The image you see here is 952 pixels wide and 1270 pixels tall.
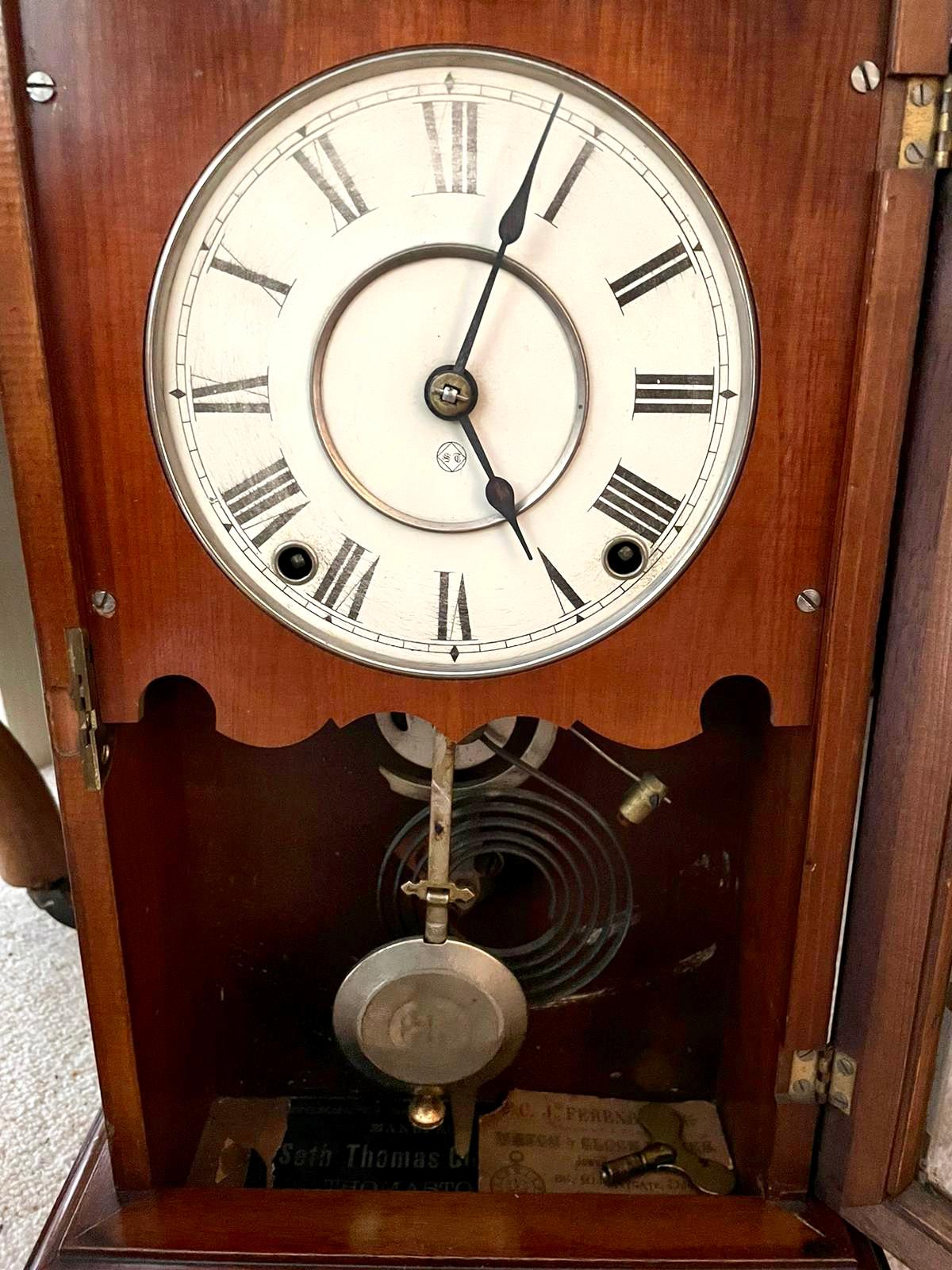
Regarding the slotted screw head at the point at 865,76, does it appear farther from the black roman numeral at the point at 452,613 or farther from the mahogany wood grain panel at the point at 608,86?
the black roman numeral at the point at 452,613

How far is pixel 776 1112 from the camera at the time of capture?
0.93 m

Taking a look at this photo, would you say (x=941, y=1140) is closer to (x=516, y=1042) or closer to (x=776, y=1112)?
(x=776, y=1112)

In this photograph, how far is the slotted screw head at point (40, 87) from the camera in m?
0.70

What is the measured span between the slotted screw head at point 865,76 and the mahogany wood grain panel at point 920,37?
0.01 meters

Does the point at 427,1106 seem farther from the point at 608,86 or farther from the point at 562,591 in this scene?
the point at 608,86

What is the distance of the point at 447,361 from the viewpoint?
2.51ft

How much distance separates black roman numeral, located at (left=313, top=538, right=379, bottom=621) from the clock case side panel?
195mm

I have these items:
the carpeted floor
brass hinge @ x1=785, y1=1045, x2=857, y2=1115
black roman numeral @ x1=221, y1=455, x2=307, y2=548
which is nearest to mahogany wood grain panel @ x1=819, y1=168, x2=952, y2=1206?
brass hinge @ x1=785, y1=1045, x2=857, y2=1115

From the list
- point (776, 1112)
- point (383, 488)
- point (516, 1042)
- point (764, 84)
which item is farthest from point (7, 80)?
point (776, 1112)

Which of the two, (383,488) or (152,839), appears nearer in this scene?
(383,488)

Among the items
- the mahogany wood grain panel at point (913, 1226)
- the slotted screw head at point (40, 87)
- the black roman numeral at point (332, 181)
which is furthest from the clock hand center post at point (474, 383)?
the mahogany wood grain panel at point (913, 1226)

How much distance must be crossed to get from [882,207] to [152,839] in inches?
33.0

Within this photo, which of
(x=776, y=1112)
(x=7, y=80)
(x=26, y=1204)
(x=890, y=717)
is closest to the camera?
(x=7, y=80)

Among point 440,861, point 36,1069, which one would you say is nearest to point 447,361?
point 440,861
